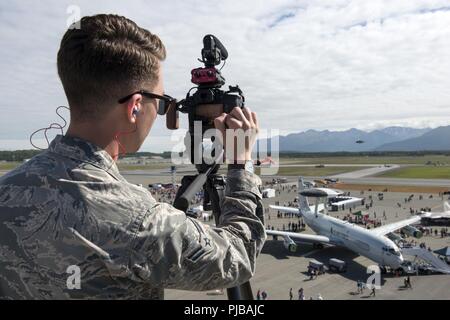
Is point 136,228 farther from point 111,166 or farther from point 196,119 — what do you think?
point 196,119

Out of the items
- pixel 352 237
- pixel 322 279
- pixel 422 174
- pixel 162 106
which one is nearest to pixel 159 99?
pixel 162 106

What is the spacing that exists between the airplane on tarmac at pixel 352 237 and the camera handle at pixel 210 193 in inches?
962

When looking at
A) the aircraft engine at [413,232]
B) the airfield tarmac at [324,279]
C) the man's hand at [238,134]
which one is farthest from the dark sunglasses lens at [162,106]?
the aircraft engine at [413,232]

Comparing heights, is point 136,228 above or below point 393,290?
above

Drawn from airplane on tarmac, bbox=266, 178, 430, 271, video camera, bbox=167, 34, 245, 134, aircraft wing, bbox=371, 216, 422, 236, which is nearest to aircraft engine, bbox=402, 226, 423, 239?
airplane on tarmac, bbox=266, 178, 430, 271

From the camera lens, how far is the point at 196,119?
371 cm

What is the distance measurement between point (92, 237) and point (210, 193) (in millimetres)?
2041

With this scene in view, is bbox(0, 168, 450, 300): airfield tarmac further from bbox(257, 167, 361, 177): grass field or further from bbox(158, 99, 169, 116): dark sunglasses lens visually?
bbox(257, 167, 361, 177): grass field

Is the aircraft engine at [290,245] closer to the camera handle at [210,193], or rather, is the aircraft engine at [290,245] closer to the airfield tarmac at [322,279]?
the airfield tarmac at [322,279]

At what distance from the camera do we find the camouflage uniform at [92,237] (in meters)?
1.92
